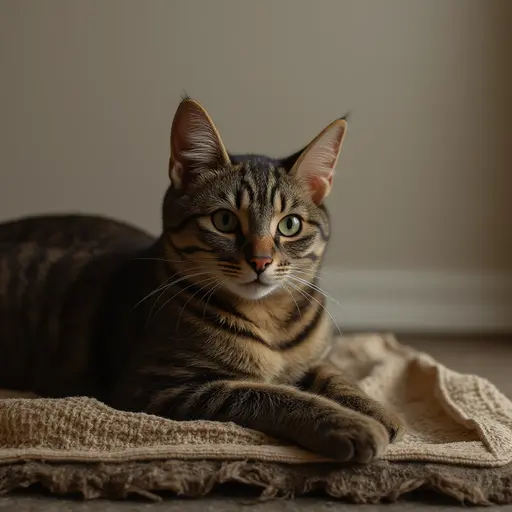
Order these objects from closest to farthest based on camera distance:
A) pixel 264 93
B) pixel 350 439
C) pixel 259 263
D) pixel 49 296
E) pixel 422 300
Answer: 1. pixel 350 439
2. pixel 259 263
3. pixel 49 296
4. pixel 264 93
5. pixel 422 300

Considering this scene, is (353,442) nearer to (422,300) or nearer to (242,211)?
(242,211)

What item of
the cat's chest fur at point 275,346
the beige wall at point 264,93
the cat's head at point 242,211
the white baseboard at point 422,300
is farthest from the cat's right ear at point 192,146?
the white baseboard at point 422,300

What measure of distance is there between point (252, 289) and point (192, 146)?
28cm

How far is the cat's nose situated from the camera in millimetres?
1201

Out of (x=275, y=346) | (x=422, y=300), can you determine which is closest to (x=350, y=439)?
(x=275, y=346)

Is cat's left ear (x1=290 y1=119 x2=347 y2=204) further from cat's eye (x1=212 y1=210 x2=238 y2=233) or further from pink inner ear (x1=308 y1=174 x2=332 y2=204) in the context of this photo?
cat's eye (x1=212 y1=210 x2=238 y2=233)

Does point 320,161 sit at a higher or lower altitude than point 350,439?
higher

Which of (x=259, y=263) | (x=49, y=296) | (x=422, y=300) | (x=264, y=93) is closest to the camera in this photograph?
(x=259, y=263)

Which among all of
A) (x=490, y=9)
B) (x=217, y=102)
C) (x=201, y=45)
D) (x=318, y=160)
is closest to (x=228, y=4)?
(x=201, y=45)

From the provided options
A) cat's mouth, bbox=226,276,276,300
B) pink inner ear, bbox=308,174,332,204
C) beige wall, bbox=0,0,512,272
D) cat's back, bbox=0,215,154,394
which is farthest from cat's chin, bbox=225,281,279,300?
beige wall, bbox=0,0,512,272

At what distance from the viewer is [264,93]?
208 cm

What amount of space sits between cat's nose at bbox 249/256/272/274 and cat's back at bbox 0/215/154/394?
39 cm

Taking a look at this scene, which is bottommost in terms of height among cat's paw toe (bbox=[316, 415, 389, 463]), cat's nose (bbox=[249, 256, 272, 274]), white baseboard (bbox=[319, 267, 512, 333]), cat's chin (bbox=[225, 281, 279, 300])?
white baseboard (bbox=[319, 267, 512, 333])

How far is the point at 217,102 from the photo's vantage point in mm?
2086
